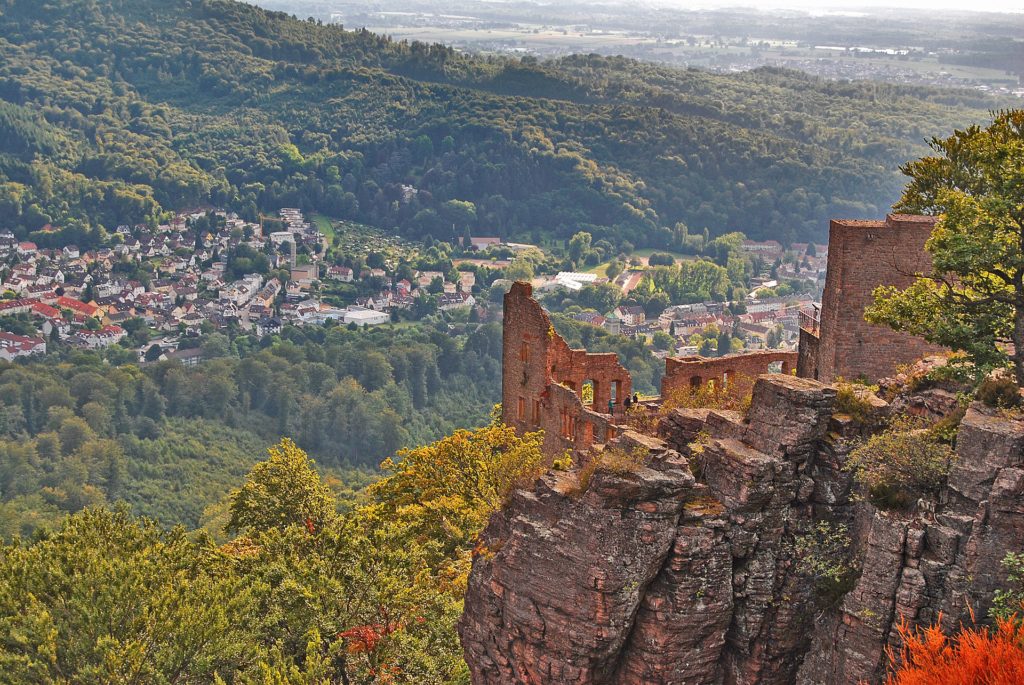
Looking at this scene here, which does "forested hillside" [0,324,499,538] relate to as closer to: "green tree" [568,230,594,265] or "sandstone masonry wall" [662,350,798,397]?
"green tree" [568,230,594,265]

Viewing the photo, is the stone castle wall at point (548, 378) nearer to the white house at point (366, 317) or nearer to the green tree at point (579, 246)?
the white house at point (366, 317)

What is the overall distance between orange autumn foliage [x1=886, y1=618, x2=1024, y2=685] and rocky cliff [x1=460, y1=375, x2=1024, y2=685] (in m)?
1.48

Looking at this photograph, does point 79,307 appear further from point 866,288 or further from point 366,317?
point 866,288

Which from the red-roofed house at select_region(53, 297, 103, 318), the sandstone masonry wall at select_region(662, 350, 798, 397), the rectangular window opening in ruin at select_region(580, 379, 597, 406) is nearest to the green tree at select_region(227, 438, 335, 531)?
the rectangular window opening in ruin at select_region(580, 379, 597, 406)

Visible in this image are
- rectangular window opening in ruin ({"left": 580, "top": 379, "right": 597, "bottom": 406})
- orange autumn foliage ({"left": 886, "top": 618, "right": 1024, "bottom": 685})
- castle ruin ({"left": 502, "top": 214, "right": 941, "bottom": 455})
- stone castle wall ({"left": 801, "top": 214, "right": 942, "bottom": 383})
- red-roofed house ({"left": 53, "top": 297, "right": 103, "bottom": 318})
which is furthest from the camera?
red-roofed house ({"left": 53, "top": 297, "right": 103, "bottom": 318})

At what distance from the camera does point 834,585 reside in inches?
828

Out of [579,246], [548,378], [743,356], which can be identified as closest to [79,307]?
[579,246]

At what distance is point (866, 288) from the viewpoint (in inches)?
1495

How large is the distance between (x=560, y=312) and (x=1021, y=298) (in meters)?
127

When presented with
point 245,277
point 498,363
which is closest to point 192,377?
point 498,363

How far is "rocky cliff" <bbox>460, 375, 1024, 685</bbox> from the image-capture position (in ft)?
68.9

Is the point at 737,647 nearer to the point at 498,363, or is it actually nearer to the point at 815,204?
the point at 498,363

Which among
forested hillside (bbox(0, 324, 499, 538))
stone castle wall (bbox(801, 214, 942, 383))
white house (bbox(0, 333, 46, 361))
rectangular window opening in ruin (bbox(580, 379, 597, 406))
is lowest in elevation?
white house (bbox(0, 333, 46, 361))

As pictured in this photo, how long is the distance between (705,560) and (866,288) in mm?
18492
